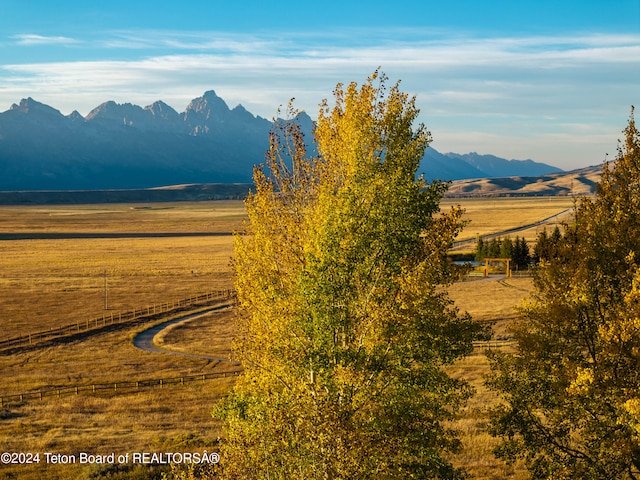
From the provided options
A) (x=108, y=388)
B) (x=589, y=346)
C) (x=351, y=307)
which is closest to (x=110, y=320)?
(x=108, y=388)

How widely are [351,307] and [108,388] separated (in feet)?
131

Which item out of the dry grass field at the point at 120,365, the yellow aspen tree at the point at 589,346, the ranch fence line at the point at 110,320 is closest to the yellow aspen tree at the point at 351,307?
the yellow aspen tree at the point at 589,346

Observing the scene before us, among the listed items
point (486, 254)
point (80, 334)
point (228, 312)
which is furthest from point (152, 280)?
point (486, 254)

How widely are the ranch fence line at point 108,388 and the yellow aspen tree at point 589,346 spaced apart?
34.6 metres

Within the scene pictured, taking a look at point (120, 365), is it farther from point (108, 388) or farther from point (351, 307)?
point (351, 307)

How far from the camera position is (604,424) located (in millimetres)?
19234

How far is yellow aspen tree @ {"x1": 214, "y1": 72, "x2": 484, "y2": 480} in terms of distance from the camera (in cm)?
1789

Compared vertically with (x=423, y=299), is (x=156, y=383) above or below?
below

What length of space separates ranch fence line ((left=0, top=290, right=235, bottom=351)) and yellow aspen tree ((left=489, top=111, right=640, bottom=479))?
53542 mm

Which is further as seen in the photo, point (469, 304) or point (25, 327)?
point (469, 304)

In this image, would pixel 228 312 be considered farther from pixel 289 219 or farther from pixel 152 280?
pixel 289 219

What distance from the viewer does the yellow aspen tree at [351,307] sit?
58.7 ft

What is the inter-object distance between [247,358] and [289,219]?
14.7 feet

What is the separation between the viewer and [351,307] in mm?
19391
